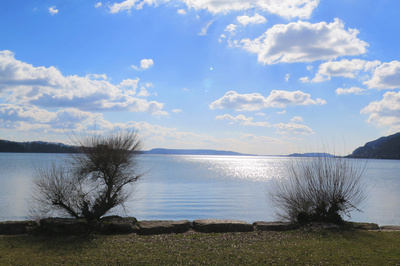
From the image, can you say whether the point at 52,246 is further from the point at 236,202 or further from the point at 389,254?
the point at 236,202

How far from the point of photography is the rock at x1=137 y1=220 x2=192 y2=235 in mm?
13062

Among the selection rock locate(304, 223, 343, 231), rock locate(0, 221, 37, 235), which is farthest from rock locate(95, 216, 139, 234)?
rock locate(304, 223, 343, 231)

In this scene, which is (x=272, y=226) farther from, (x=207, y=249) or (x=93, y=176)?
(x=93, y=176)

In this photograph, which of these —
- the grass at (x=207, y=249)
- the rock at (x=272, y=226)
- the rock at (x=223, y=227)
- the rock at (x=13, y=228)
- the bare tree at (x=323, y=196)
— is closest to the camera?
the grass at (x=207, y=249)

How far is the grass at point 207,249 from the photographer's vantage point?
9328 millimetres

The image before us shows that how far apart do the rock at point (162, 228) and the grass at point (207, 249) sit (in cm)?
73

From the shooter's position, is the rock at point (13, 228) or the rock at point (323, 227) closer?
the rock at point (13, 228)

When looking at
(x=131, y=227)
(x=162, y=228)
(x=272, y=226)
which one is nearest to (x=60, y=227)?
(x=131, y=227)

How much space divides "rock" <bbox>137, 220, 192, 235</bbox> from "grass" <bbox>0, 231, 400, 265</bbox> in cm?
73

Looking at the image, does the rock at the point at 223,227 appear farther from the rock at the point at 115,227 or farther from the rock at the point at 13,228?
the rock at the point at 13,228

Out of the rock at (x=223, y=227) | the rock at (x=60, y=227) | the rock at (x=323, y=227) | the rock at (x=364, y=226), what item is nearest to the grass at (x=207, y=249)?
the rock at (x=60, y=227)

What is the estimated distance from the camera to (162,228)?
43.3ft

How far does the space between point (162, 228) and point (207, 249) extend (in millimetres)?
3190

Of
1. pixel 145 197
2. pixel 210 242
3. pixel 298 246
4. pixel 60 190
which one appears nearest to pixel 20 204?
pixel 145 197
